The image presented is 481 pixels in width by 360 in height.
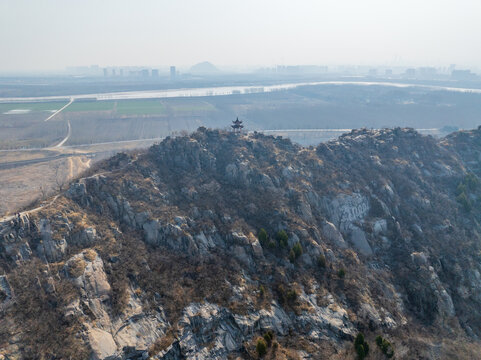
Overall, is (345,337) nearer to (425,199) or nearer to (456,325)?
(456,325)

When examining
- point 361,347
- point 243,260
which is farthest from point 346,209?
point 361,347

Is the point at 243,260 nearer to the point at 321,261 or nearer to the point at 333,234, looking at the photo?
the point at 321,261

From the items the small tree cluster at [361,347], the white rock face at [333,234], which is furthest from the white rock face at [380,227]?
the small tree cluster at [361,347]

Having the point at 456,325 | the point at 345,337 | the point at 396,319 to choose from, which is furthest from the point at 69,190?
the point at 456,325

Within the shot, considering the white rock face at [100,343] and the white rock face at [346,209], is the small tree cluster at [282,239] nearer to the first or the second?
the white rock face at [346,209]

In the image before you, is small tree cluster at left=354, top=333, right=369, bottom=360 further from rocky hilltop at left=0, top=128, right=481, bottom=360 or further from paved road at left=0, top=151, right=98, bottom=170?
paved road at left=0, top=151, right=98, bottom=170

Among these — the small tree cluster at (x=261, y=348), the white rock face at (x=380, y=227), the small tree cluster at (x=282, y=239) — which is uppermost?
the small tree cluster at (x=282, y=239)
